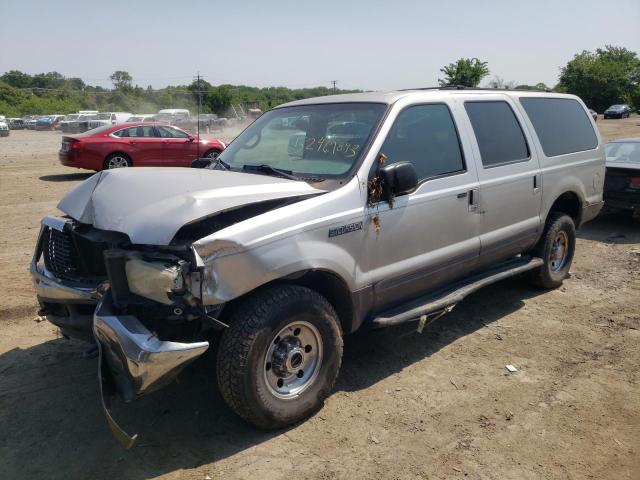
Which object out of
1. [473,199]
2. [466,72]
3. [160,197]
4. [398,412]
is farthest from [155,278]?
[466,72]

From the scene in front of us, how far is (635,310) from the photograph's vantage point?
538 cm

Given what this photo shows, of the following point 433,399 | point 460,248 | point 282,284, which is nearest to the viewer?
point 282,284

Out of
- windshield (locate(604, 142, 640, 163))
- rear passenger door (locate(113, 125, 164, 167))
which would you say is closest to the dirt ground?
windshield (locate(604, 142, 640, 163))

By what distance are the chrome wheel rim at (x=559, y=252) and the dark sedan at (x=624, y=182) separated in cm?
345

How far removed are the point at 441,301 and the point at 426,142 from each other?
4.04 feet

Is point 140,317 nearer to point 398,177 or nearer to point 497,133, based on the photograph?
point 398,177

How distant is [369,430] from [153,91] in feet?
197

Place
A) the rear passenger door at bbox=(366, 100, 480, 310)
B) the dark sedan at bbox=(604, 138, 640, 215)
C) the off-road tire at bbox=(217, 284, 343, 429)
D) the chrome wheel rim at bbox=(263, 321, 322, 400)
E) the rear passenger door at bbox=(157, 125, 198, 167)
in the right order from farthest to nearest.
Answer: the rear passenger door at bbox=(157, 125, 198, 167)
the dark sedan at bbox=(604, 138, 640, 215)
the rear passenger door at bbox=(366, 100, 480, 310)
the chrome wheel rim at bbox=(263, 321, 322, 400)
the off-road tire at bbox=(217, 284, 343, 429)

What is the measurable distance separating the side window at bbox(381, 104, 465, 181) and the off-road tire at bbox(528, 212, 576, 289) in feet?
5.63

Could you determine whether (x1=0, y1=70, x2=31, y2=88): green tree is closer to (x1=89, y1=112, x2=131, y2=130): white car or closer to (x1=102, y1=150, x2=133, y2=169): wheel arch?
(x1=89, y1=112, x2=131, y2=130): white car

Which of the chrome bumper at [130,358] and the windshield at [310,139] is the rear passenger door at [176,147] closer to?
the windshield at [310,139]

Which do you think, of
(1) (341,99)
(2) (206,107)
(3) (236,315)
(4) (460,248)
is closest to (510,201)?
(4) (460,248)

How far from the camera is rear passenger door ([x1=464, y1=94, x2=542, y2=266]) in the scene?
15.0ft

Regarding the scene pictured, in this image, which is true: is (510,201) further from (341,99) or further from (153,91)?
(153,91)
